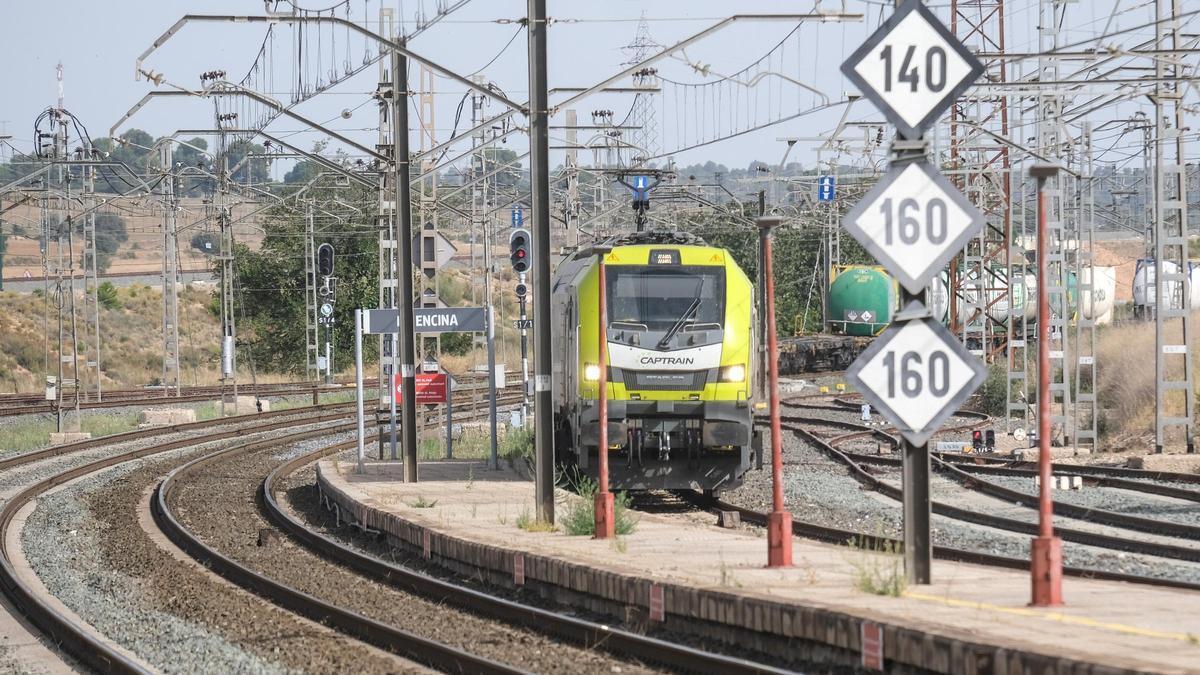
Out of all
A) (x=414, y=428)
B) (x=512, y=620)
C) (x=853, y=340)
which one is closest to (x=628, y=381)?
(x=414, y=428)

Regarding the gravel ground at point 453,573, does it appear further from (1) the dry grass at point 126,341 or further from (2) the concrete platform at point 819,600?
(1) the dry grass at point 126,341

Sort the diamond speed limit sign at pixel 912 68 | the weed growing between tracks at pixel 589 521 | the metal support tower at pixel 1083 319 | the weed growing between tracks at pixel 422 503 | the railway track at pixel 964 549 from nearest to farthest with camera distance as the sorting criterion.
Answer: the diamond speed limit sign at pixel 912 68, the railway track at pixel 964 549, the weed growing between tracks at pixel 589 521, the weed growing between tracks at pixel 422 503, the metal support tower at pixel 1083 319

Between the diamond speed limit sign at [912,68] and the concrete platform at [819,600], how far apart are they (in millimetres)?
3169


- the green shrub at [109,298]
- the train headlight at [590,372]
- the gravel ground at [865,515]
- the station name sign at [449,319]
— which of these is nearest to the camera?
the gravel ground at [865,515]

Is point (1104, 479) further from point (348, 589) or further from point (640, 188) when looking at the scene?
point (348, 589)

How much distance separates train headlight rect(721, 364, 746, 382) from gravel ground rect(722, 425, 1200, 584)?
193cm

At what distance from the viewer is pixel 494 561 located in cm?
1480

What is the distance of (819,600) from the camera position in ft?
33.8

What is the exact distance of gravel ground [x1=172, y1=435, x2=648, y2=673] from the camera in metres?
11.0

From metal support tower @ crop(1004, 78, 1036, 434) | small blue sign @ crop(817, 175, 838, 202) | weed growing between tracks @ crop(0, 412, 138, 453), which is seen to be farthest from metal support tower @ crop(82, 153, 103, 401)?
metal support tower @ crop(1004, 78, 1036, 434)

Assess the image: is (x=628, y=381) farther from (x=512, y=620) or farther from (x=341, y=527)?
(x=512, y=620)

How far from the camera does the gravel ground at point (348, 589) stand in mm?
10984

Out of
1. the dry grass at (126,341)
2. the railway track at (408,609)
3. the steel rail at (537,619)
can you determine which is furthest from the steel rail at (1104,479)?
the dry grass at (126,341)

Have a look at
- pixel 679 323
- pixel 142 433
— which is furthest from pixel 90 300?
pixel 679 323
